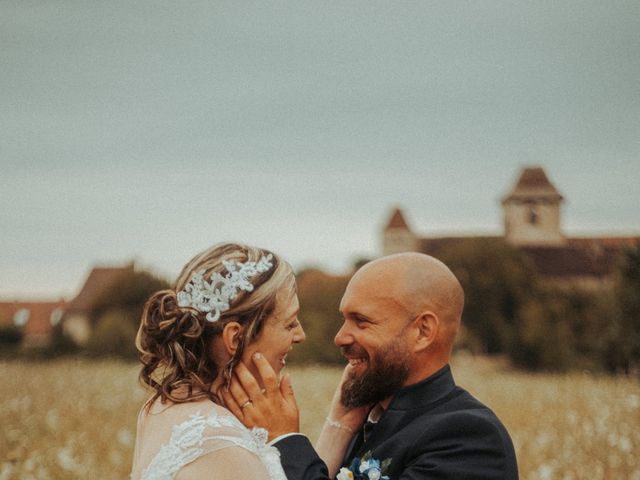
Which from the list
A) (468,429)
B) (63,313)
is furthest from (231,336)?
(63,313)

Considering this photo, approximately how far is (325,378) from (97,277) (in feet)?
155

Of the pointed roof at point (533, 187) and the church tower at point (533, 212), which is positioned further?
the pointed roof at point (533, 187)

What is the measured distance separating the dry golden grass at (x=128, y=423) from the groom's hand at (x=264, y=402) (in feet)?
14.2

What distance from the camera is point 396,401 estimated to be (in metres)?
3.77

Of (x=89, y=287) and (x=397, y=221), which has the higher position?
(x=89, y=287)

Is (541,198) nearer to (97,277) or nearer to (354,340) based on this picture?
(97,277)

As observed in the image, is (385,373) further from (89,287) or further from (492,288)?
(89,287)

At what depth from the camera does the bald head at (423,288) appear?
3.72 m

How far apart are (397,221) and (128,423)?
102 m

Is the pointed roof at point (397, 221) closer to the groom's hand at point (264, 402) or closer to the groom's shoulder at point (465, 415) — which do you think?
the groom's shoulder at point (465, 415)

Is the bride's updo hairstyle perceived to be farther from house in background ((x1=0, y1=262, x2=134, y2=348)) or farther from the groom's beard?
house in background ((x1=0, y1=262, x2=134, y2=348))

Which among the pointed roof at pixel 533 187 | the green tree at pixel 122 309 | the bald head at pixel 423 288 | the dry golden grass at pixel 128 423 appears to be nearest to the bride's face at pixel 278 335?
the bald head at pixel 423 288

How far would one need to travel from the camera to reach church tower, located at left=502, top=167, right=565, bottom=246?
114 meters

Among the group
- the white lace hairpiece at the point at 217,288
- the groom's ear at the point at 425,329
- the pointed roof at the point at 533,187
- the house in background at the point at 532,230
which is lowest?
the house in background at the point at 532,230
